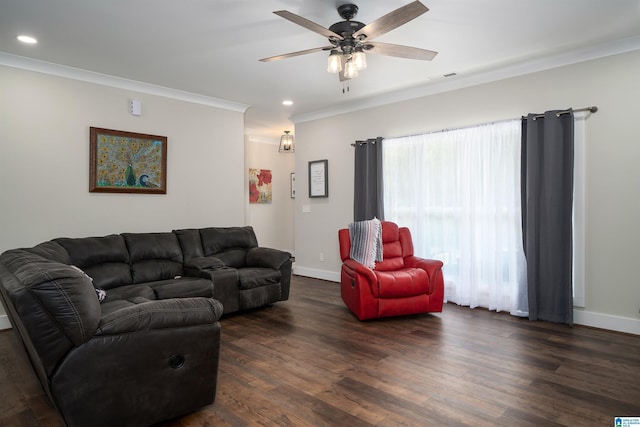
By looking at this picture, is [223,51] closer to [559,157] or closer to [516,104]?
[516,104]

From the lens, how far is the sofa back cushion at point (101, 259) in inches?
135

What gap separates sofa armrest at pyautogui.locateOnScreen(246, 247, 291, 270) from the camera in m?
4.41

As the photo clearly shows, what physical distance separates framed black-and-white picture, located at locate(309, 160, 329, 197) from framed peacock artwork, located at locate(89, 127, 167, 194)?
2279 mm

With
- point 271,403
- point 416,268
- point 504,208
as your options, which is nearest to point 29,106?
point 271,403

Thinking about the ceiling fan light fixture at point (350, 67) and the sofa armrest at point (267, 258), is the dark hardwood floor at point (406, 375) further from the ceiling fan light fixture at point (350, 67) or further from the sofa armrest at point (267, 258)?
the ceiling fan light fixture at point (350, 67)

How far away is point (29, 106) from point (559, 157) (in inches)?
211

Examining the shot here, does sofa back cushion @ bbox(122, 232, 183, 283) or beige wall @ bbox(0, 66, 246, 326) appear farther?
sofa back cushion @ bbox(122, 232, 183, 283)

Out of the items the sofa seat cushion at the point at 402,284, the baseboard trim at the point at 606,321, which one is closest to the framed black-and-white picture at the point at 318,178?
the sofa seat cushion at the point at 402,284

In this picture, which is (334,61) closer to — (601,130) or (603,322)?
(601,130)

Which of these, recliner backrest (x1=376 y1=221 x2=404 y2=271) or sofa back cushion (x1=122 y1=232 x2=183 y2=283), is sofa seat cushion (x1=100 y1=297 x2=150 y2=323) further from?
recliner backrest (x1=376 y1=221 x2=404 y2=271)

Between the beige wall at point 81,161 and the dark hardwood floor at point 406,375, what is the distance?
125cm

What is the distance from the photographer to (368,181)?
5.17m

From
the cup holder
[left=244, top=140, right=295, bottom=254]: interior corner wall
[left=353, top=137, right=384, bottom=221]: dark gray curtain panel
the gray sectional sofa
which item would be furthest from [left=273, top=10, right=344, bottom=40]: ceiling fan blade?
[left=244, top=140, right=295, bottom=254]: interior corner wall

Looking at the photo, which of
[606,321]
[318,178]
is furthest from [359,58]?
[606,321]
